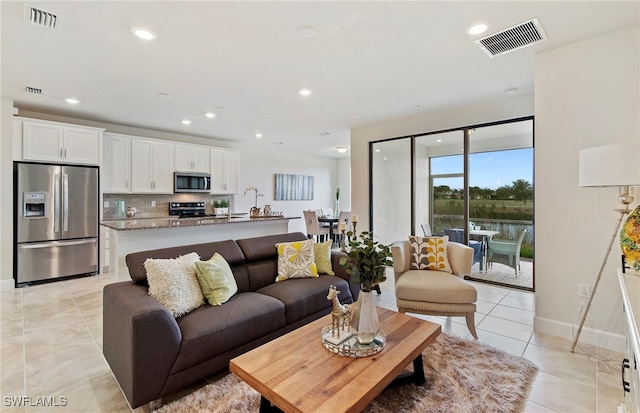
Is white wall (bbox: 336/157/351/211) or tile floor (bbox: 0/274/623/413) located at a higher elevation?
white wall (bbox: 336/157/351/211)

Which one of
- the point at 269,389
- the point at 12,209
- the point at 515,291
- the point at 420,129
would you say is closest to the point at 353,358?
the point at 269,389

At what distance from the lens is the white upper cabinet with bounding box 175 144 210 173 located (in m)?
6.03

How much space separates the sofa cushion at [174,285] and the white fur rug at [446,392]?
0.56 m

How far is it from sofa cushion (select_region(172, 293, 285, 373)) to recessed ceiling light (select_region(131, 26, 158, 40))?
2261 mm

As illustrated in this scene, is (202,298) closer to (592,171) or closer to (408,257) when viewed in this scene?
(408,257)

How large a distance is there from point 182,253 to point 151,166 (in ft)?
12.9

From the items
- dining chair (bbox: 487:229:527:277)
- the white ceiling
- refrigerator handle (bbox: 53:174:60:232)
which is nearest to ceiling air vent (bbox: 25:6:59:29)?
the white ceiling

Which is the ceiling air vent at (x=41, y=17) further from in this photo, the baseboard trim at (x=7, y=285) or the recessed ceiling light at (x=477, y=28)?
the baseboard trim at (x=7, y=285)

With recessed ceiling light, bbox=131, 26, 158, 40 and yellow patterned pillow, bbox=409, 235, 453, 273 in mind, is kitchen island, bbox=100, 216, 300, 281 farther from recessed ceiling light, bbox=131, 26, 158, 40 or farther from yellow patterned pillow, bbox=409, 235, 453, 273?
yellow patterned pillow, bbox=409, 235, 453, 273

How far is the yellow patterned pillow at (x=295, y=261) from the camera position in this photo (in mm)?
2979

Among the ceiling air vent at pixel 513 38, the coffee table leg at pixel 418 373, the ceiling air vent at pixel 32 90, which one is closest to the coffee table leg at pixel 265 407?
the coffee table leg at pixel 418 373

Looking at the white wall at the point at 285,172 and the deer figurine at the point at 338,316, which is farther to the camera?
the white wall at the point at 285,172

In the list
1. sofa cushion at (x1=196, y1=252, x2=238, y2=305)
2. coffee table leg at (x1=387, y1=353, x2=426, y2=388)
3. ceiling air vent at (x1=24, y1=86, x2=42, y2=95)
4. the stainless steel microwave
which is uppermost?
ceiling air vent at (x1=24, y1=86, x2=42, y2=95)

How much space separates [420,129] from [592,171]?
10.0 feet
